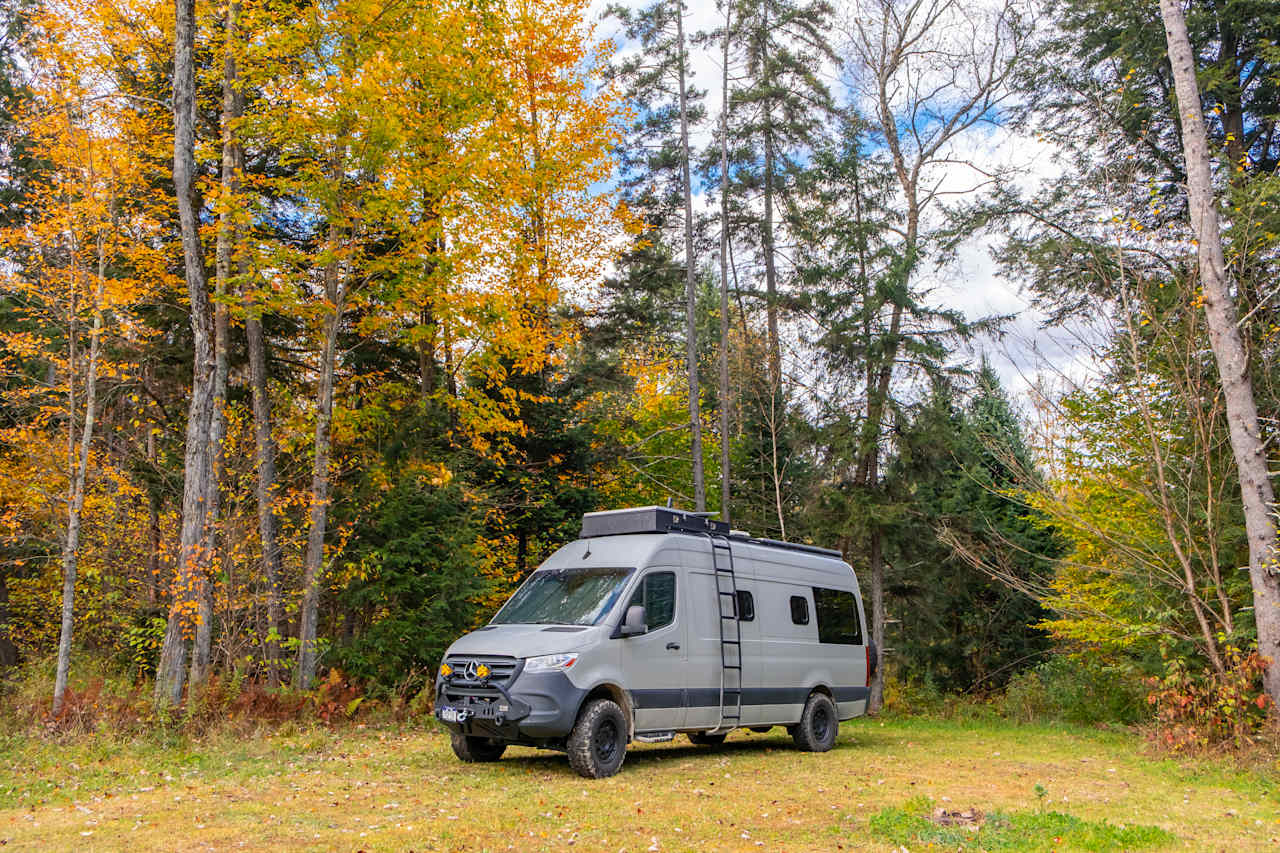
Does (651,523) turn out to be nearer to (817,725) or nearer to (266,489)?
(817,725)

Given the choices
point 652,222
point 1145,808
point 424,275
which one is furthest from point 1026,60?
point 1145,808

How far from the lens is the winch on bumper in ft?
28.3

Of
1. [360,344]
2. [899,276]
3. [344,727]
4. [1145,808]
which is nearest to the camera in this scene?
[1145,808]

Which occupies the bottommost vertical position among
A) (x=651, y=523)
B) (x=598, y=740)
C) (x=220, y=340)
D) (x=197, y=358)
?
(x=598, y=740)

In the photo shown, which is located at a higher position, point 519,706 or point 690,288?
point 690,288

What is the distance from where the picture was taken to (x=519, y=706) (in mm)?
8641

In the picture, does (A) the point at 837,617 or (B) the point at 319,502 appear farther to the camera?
(B) the point at 319,502

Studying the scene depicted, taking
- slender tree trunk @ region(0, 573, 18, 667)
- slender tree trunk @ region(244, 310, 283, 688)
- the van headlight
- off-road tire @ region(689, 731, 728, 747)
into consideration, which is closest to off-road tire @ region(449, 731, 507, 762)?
the van headlight

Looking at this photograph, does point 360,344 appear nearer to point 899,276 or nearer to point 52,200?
point 52,200

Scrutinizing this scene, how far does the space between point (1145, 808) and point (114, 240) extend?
51.4ft

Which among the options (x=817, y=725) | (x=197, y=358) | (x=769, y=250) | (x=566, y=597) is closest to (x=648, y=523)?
(x=566, y=597)

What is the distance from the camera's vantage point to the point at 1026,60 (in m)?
19.6

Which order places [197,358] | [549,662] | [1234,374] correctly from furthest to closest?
1. [197,358]
2. [1234,374]
3. [549,662]

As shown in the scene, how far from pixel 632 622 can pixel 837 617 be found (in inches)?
195
